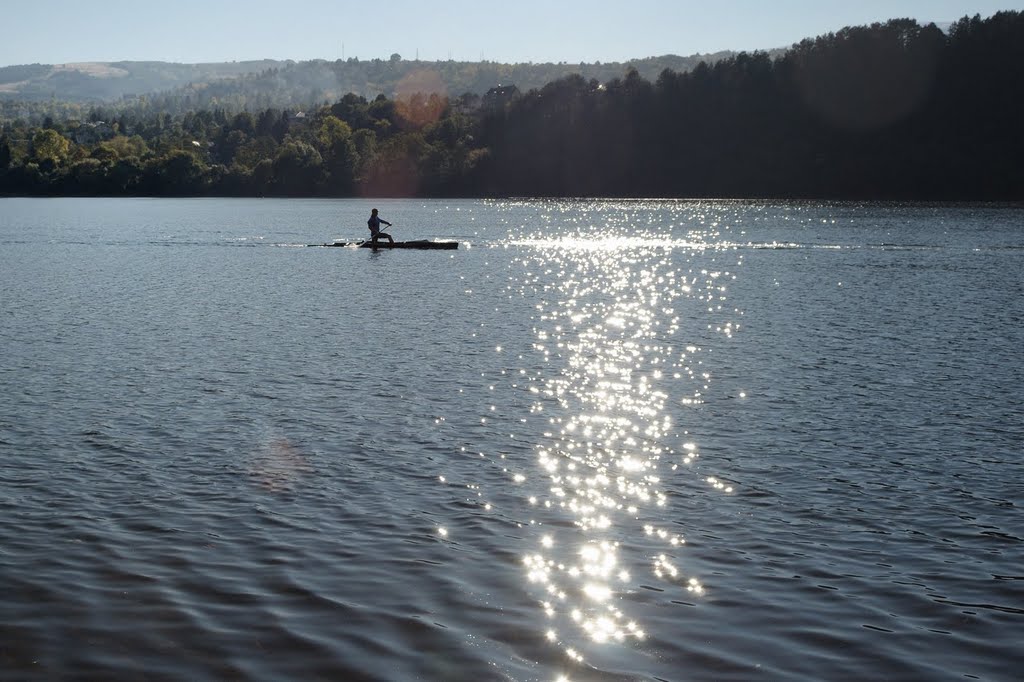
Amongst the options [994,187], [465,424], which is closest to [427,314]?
[465,424]

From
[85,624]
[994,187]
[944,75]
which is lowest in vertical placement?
[85,624]

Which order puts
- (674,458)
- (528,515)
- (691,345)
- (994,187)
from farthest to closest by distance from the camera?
(994,187)
(691,345)
(674,458)
(528,515)

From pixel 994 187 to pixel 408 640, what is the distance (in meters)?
173

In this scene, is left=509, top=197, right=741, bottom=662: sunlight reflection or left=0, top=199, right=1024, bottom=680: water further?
left=509, top=197, right=741, bottom=662: sunlight reflection

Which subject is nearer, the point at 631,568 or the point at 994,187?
the point at 631,568

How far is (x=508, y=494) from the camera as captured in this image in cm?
1730

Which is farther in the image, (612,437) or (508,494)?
(612,437)

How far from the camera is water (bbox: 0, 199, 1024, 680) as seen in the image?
11.6m

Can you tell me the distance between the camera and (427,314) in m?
43.0

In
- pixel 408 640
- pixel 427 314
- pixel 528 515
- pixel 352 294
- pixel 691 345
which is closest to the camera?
pixel 408 640

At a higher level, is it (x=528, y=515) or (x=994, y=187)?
(x=994, y=187)

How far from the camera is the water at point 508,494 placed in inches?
458

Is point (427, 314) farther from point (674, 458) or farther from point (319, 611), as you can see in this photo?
point (319, 611)

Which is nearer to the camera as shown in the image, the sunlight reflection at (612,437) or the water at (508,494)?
the water at (508,494)
